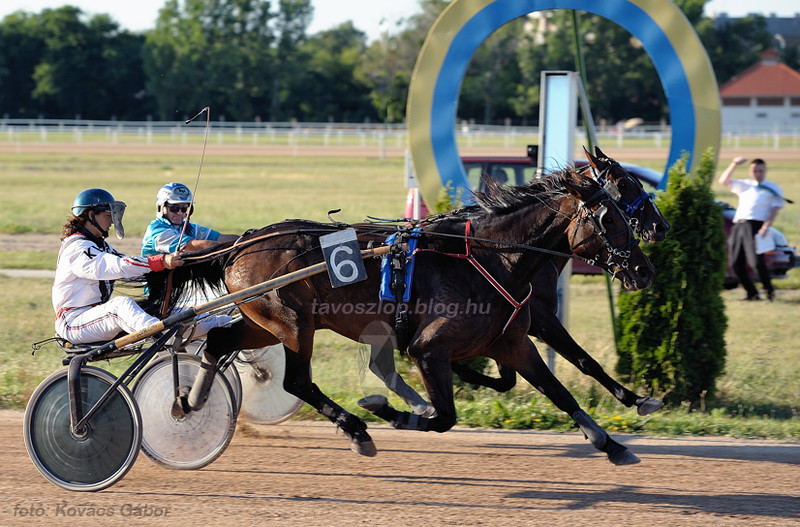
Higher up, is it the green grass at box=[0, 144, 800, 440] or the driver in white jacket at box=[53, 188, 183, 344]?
the driver in white jacket at box=[53, 188, 183, 344]

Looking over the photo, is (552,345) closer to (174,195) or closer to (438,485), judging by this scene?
(438,485)

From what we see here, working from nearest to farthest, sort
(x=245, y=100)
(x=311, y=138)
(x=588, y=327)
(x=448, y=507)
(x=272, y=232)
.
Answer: (x=448, y=507) → (x=272, y=232) → (x=588, y=327) → (x=311, y=138) → (x=245, y=100)

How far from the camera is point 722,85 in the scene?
57.4 m

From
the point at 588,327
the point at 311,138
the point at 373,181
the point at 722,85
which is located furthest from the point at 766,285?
the point at 722,85

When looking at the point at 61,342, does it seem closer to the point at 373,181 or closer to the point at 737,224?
the point at 737,224

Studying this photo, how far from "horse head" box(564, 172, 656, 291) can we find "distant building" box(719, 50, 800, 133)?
5396cm

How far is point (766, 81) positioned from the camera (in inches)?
2293

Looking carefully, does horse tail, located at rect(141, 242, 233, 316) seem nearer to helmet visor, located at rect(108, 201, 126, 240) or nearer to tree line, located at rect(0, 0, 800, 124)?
helmet visor, located at rect(108, 201, 126, 240)

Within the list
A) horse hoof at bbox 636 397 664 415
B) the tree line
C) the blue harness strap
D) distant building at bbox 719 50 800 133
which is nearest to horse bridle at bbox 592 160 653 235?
the blue harness strap

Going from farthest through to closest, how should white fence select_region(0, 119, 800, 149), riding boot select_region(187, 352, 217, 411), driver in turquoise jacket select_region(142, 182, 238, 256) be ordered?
white fence select_region(0, 119, 800, 149) < driver in turquoise jacket select_region(142, 182, 238, 256) < riding boot select_region(187, 352, 217, 411)

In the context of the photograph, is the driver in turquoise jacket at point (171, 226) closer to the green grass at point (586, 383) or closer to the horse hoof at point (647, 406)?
the green grass at point (586, 383)

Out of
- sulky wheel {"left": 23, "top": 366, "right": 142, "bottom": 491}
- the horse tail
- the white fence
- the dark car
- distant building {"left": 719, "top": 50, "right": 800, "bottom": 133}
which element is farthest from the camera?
distant building {"left": 719, "top": 50, "right": 800, "bottom": 133}

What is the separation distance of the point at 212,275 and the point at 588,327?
5.09m

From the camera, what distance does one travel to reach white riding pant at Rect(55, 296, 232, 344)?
4980mm
